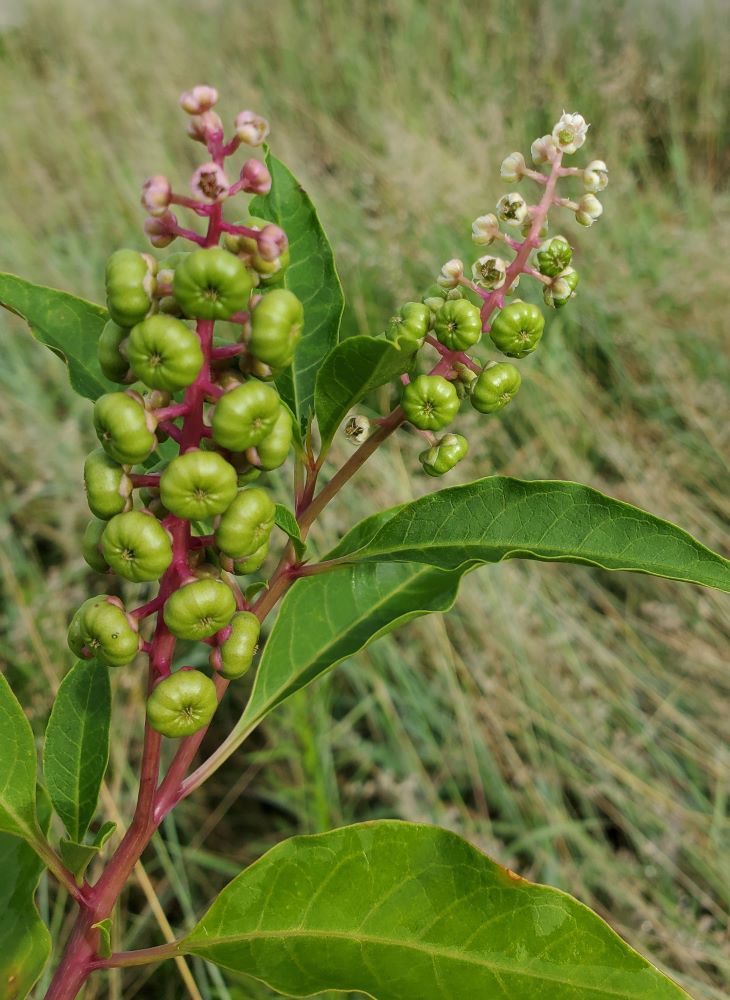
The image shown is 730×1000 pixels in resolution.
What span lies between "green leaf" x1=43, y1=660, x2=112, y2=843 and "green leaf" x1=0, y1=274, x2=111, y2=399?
34 centimetres

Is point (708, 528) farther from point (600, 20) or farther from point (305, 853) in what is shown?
point (600, 20)

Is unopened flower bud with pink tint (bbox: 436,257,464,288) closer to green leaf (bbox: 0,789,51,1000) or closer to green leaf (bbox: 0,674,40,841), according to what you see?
green leaf (bbox: 0,674,40,841)

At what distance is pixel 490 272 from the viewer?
0.97 meters

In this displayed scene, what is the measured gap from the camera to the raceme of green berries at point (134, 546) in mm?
761

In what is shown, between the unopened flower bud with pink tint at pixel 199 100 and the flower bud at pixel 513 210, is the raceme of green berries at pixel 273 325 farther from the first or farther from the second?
the flower bud at pixel 513 210

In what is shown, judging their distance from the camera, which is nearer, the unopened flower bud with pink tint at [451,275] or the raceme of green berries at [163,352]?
the raceme of green berries at [163,352]

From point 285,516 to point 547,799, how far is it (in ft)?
6.38

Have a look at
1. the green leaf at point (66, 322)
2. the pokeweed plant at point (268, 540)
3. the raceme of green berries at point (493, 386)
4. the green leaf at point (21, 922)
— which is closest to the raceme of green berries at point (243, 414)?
the pokeweed plant at point (268, 540)

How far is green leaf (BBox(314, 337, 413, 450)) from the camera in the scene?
2.87 feet

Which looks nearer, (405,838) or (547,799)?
(405,838)

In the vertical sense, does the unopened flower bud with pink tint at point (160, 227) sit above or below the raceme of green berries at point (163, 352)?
above

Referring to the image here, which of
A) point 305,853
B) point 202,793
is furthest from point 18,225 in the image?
point 305,853

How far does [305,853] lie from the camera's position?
95cm

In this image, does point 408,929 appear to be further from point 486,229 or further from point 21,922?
point 486,229
